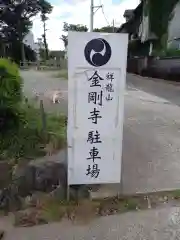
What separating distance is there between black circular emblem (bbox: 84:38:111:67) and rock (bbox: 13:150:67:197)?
1.51 m

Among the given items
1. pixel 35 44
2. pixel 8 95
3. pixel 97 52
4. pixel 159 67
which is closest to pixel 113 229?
pixel 97 52

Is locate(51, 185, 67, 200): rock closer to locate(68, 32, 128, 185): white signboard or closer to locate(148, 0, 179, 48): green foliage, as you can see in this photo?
locate(68, 32, 128, 185): white signboard

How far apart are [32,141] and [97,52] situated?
7.96 ft

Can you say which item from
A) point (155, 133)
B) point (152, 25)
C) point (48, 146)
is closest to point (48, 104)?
point (155, 133)

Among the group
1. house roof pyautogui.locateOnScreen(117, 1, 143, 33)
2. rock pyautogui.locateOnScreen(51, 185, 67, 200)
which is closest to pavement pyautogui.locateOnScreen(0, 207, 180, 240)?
rock pyautogui.locateOnScreen(51, 185, 67, 200)

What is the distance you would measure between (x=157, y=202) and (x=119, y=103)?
4.23ft

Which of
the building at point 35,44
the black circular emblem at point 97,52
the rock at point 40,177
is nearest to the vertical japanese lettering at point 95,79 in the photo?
the black circular emblem at point 97,52

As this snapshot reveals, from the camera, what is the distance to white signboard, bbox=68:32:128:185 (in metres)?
Answer: 3.34

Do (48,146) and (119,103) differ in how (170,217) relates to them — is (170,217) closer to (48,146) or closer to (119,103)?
(119,103)

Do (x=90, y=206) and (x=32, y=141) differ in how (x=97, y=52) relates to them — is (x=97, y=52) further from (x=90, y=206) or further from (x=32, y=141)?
(x=32, y=141)

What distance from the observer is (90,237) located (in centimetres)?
321

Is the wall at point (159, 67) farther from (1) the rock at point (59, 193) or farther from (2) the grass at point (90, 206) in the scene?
(1) the rock at point (59, 193)

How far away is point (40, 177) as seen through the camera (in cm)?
411

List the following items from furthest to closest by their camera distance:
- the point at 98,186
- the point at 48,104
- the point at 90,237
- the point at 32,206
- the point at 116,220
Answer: the point at 48,104 < the point at 98,186 < the point at 32,206 < the point at 116,220 < the point at 90,237
